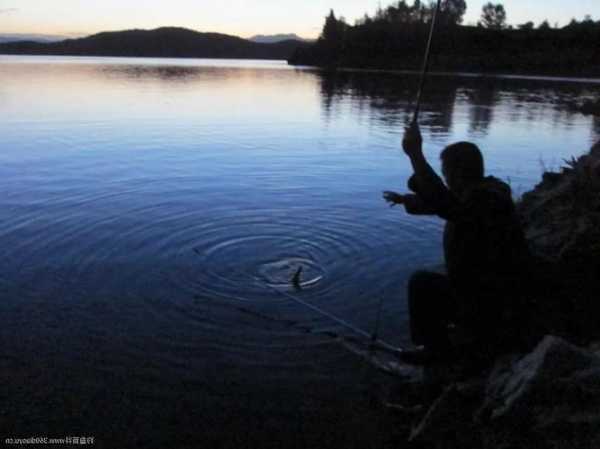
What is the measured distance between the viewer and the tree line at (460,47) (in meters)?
112

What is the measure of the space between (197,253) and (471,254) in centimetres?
597

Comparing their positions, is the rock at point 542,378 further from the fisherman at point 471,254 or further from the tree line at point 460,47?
the tree line at point 460,47

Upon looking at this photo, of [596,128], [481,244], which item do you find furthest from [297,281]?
[596,128]

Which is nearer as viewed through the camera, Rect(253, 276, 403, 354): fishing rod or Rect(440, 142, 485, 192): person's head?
Rect(440, 142, 485, 192): person's head

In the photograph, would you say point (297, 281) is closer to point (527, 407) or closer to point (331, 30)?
point (527, 407)

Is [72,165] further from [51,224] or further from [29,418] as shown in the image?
[29,418]

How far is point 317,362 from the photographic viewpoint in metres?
6.51

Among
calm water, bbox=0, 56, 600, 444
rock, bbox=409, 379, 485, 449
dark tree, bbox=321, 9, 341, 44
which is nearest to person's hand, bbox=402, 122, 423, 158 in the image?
rock, bbox=409, 379, 485, 449

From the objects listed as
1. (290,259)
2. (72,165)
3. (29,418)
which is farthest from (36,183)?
(29,418)

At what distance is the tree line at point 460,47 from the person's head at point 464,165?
313ft

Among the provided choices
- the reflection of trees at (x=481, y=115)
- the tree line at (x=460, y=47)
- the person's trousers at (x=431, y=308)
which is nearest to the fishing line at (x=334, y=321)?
the person's trousers at (x=431, y=308)

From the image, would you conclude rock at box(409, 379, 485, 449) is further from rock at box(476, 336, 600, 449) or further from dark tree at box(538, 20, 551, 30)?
dark tree at box(538, 20, 551, 30)

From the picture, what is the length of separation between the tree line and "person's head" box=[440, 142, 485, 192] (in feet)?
313

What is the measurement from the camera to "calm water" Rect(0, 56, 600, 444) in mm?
6340
